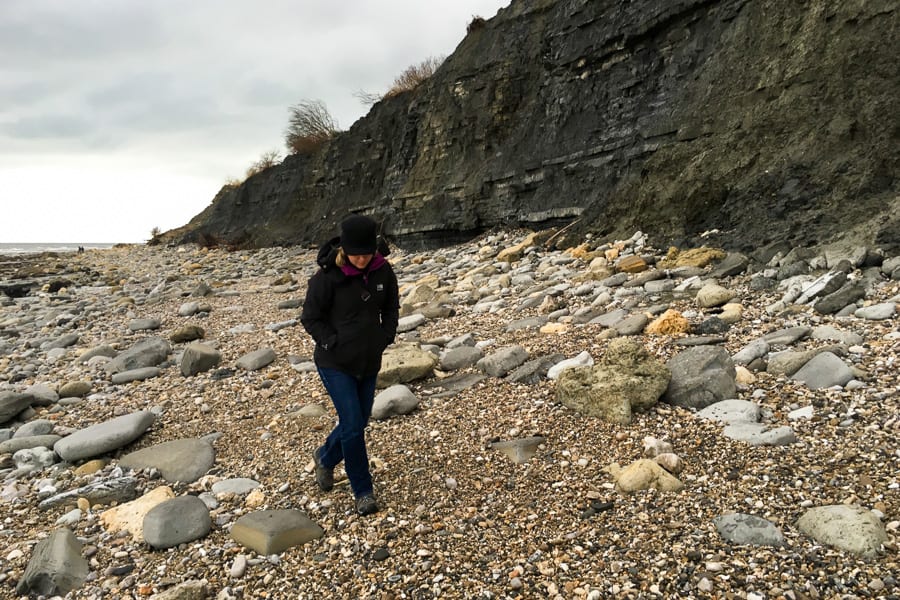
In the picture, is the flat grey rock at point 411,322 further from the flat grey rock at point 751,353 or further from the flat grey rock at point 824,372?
the flat grey rock at point 824,372

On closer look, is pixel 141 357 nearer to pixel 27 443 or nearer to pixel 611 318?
pixel 27 443

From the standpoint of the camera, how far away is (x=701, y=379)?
427 centimetres

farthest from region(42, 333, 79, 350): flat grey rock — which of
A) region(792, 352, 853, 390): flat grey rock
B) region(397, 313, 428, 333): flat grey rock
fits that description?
region(792, 352, 853, 390): flat grey rock

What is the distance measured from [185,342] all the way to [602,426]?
281 inches

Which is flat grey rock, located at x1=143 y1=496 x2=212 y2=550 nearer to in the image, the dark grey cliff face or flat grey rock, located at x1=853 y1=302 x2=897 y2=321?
flat grey rock, located at x1=853 y1=302 x2=897 y2=321

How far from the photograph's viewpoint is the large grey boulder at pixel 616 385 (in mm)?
4207

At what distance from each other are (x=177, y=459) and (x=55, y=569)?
1.44 meters

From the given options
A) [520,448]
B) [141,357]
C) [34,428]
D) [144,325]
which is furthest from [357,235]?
[144,325]

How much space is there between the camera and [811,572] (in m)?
2.40

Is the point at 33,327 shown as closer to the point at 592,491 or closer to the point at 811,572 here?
the point at 592,491

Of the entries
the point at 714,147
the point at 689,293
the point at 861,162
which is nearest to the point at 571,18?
the point at 714,147

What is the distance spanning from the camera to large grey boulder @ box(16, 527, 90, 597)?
9.78 ft

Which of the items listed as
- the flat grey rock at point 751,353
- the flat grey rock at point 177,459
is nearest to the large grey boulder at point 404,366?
the flat grey rock at point 177,459

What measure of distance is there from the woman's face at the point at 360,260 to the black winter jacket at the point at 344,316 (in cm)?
7
